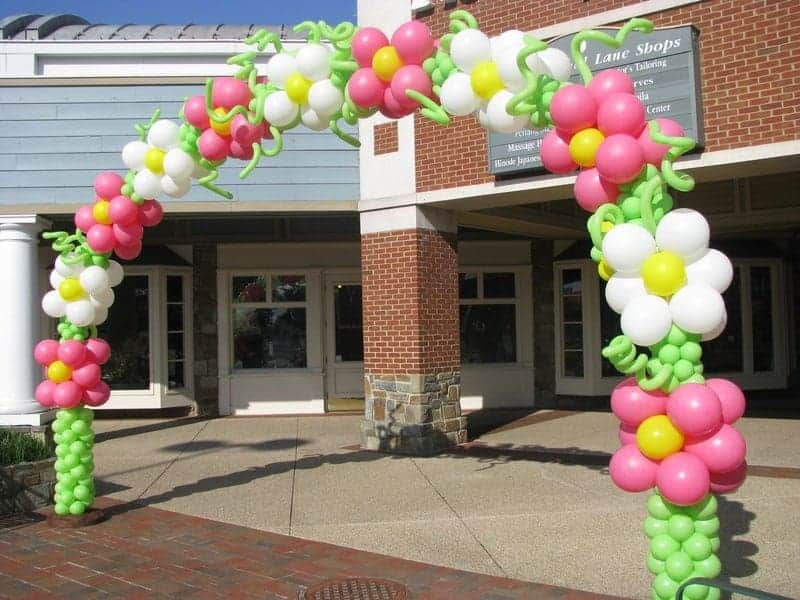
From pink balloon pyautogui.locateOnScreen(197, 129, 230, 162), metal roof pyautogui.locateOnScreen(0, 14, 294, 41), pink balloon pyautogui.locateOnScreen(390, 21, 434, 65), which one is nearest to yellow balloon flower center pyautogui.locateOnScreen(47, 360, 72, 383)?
pink balloon pyautogui.locateOnScreen(197, 129, 230, 162)

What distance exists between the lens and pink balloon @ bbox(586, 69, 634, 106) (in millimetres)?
3975

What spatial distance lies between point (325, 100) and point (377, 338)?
4.79 m

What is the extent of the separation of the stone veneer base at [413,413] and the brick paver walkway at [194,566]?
334cm

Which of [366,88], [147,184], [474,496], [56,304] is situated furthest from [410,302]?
[366,88]

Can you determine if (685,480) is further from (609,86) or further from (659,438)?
(609,86)

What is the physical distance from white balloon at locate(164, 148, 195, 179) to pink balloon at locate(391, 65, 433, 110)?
2.06m

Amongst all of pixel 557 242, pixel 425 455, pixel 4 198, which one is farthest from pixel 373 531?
pixel 557 242

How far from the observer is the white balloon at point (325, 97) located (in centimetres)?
527

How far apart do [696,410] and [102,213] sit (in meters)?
5.00

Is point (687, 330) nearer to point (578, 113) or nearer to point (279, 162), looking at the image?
point (578, 113)

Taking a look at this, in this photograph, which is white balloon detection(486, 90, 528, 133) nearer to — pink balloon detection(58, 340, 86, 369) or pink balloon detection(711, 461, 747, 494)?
pink balloon detection(711, 461, 747, 494)

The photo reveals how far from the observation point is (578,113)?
3.96 metres

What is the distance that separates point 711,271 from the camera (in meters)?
3.67

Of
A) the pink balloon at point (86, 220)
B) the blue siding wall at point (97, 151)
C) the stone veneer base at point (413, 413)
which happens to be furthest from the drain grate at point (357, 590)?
the blue siding wall at point (97, 151)
